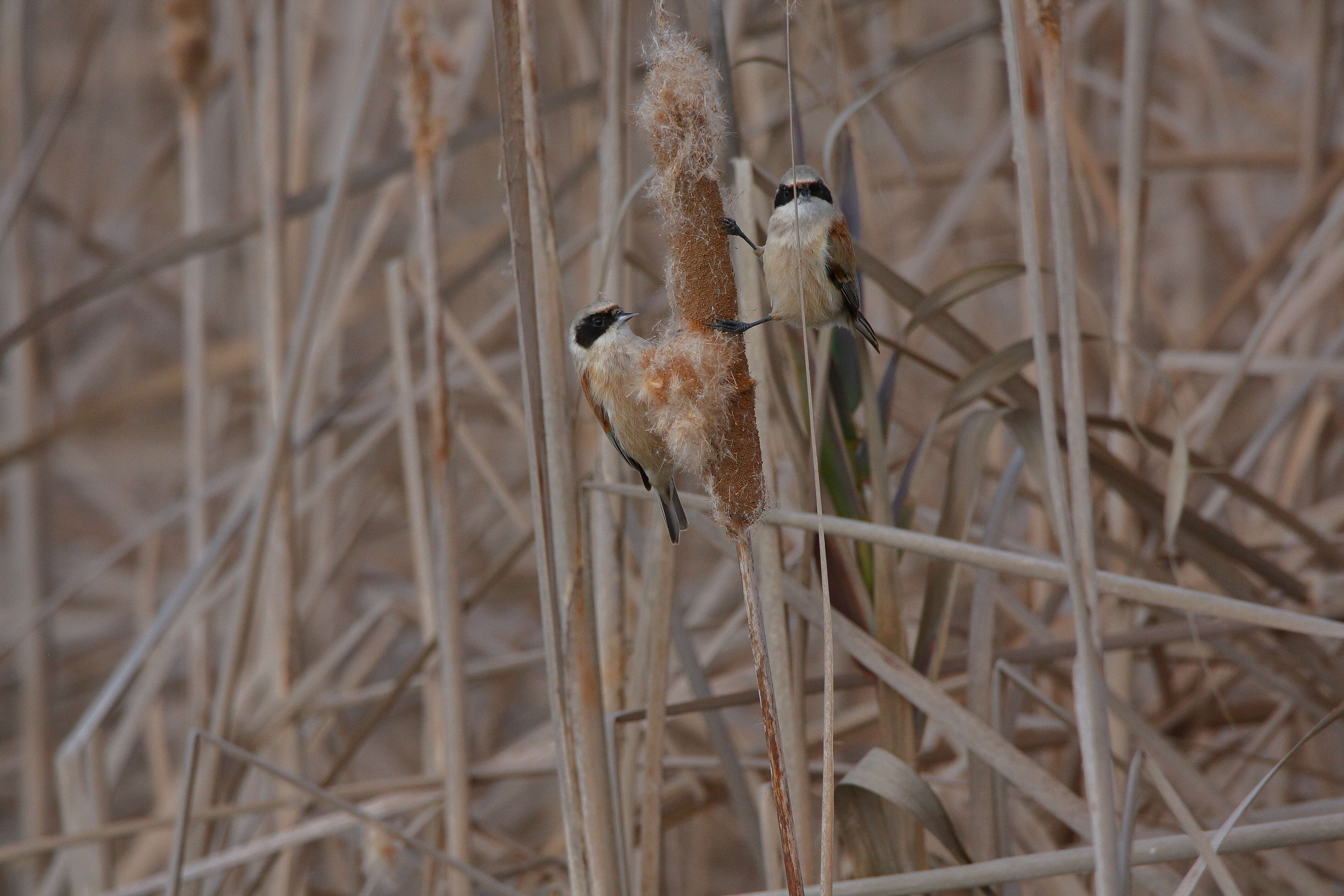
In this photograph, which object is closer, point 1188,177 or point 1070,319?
point 1070,319

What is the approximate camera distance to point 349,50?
6.37ft

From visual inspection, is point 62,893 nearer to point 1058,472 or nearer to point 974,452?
point 974,452

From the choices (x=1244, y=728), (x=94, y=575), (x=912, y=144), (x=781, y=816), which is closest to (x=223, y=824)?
(x=94, y=575)

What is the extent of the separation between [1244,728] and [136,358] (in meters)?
3.38

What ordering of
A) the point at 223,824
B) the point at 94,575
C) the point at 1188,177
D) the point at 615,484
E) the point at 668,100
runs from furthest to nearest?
the point at 1188,177 < the point at 94,575 < the point at 223,824 < the point at 615,484 < the point at 668,100

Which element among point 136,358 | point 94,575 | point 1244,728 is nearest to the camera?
point 1244,728

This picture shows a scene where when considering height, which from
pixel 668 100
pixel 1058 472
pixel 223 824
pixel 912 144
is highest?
pixel 912 144

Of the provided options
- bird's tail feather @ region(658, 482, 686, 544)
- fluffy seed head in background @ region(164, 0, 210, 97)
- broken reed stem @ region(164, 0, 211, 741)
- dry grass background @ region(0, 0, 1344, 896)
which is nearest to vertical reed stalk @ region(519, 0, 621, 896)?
dry grass background @ region(0, 0, 1344, 896)

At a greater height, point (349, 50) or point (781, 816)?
point (349, 50)

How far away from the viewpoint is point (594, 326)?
63 centimetres

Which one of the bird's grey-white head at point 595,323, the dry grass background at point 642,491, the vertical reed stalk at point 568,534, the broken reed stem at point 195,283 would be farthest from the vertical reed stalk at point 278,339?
the bird's grey-white head at point 595,323

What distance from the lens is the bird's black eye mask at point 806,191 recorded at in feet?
1.94

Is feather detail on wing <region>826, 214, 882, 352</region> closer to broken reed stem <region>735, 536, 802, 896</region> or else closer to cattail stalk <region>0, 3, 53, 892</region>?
broken reed stem <region>735, 536, 802, 896</region>

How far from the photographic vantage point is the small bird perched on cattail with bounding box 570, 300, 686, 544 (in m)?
0.60
